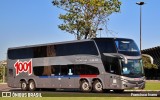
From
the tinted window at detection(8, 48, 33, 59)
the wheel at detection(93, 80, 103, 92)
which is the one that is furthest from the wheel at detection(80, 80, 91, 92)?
the tinted window at detection(8, 48, 33, 59)

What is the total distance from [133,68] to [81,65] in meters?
3.94

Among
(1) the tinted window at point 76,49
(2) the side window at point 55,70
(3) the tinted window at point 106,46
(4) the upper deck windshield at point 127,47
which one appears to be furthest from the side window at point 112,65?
(2) the side window at point 55,70

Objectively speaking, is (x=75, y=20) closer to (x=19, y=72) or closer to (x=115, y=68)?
(x=19, y=72)

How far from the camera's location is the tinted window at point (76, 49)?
29422 millimetres

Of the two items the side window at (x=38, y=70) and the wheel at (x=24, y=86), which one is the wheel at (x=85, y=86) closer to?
the side window at (x=38, y=70)

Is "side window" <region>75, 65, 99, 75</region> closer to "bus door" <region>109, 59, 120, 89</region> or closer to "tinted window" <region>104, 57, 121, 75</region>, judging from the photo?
"tinted window" <region>104, 57, 121, 75</region>

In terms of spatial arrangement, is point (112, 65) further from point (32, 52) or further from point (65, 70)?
point (32, 52)

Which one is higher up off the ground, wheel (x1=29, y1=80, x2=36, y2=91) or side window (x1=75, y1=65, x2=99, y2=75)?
side window (x1=75, y1=65, x2=99, y2=75)

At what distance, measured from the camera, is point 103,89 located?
1148 inches

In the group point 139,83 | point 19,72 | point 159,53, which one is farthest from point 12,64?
point 159,53

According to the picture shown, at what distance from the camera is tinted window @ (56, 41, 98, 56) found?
2942 cm

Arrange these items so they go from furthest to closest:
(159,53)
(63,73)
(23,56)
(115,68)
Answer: (159,53) < (23,56) < (63,73) < (115,68)

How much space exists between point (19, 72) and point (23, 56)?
158 cm

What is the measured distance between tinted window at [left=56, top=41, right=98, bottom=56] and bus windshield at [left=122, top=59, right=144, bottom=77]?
2.36 m
